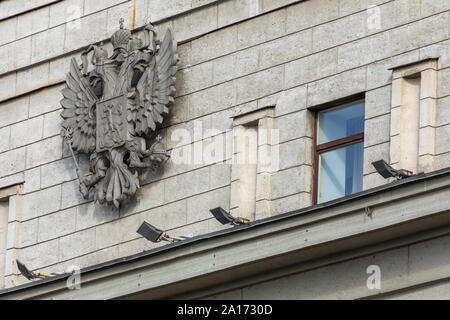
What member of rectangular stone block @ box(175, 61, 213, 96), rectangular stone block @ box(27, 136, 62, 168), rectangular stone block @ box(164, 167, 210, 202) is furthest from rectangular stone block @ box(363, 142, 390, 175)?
rectangular stone block @ box(27, 136, 62, 168)

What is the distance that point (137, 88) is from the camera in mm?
30797

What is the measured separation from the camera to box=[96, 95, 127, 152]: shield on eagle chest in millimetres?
30750

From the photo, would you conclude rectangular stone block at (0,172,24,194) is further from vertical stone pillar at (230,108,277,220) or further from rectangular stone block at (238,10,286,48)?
rectangular stone block at (238,10,286,48)

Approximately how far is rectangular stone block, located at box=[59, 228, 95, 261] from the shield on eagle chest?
1246 mm

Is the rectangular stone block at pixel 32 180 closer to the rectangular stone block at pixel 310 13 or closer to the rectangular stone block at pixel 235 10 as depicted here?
the rectangular stone block at pixel 235 10

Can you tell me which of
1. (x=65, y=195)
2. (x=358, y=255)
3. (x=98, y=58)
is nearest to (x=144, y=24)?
(x=98, y=58)

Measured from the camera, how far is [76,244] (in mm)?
31141

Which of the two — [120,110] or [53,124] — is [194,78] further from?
[53,124]

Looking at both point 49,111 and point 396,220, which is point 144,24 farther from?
point 396,220

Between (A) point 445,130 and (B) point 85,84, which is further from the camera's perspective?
(B) point 85,84

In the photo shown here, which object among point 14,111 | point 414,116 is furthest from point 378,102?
point 14,111

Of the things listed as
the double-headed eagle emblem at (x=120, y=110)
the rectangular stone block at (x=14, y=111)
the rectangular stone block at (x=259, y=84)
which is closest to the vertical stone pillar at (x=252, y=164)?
the rectangular stone block at (x=259, y=84)

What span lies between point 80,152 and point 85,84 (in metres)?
1.01

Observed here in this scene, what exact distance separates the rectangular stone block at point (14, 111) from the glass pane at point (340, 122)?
18.4 ft
